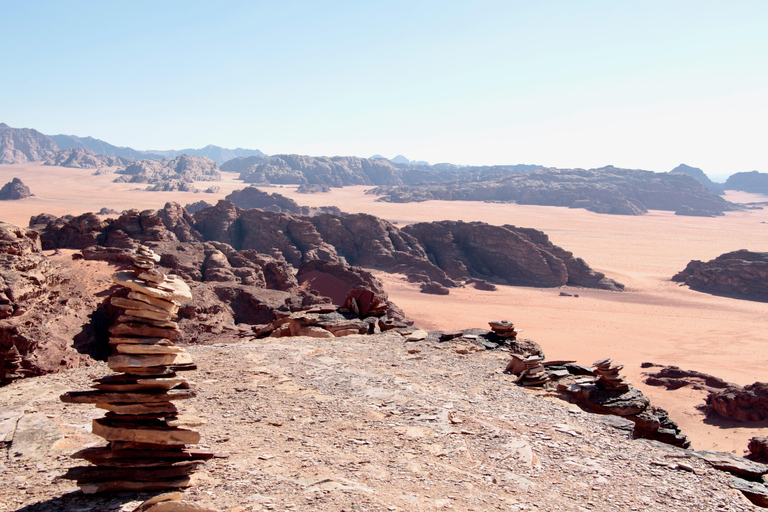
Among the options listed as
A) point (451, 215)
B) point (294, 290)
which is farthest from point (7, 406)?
point (451, 215)

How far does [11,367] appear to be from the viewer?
1114cm

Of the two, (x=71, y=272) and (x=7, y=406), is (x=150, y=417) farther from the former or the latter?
(x=71, y=272)

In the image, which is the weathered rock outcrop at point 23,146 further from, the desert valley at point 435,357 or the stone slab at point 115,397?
the stone slab at point 115,397

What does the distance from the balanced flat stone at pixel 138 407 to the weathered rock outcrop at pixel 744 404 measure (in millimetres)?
16084

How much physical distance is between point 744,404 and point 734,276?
113 feet

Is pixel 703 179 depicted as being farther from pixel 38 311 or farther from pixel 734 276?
pixel 38 311

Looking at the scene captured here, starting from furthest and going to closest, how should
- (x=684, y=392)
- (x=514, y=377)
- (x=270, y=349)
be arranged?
(x=684, y=392), (x=270, y=349), (x=514, y=377)

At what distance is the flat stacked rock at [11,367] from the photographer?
11.0 m

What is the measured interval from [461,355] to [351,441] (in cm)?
681

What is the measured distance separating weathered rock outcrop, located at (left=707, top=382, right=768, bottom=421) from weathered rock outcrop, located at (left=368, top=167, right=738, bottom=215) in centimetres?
10550

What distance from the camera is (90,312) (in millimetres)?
14820

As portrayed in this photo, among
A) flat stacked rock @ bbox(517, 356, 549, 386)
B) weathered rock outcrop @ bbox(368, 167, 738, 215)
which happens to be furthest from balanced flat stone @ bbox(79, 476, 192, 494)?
weathered rock outcrop @ bbox(368, 167, 738, 215)

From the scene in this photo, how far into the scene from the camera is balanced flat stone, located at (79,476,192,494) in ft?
17.6

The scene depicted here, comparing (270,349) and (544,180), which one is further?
(544,180)
